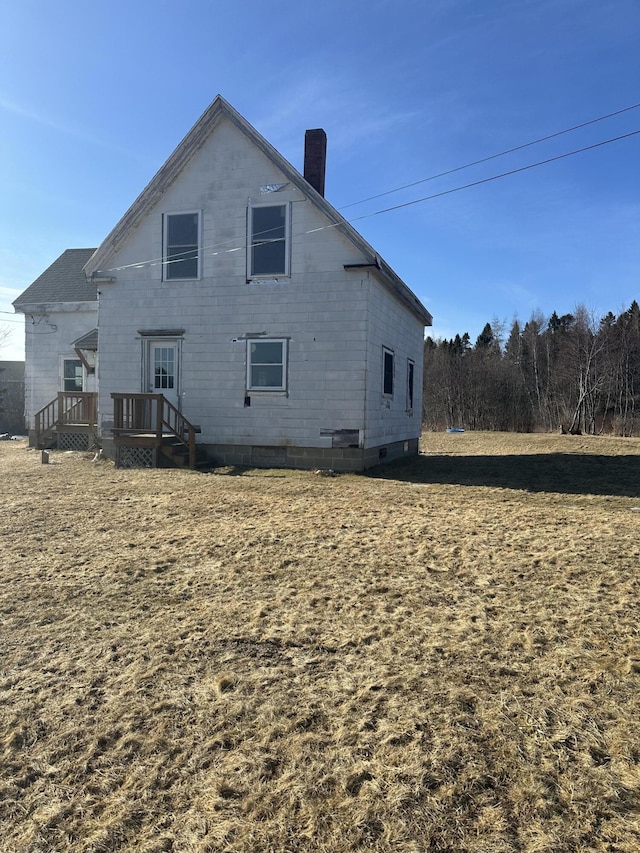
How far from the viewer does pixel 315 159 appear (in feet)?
46.5

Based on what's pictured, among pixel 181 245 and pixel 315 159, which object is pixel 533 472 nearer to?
pixel 315 159

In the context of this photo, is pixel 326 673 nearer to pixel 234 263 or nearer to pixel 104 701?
pixel 104 701

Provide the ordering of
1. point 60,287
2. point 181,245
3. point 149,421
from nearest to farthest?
point 149,421 < point 181,245 < point 60,287

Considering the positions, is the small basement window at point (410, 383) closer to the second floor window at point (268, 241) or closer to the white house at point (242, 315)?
the white house at point (242, 315)

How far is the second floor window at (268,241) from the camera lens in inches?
485

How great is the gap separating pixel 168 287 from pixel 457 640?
11.5 meters

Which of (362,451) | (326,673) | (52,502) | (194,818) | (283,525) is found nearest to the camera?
(194,818)

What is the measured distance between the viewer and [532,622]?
3869 mm

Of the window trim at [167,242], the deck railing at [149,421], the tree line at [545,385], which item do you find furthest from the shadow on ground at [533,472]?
the tree line at [545,385]

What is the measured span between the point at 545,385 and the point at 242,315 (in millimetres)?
34429

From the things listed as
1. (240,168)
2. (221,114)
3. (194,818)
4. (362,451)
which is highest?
(221,114)

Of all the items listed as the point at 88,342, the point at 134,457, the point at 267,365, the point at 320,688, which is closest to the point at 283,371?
the point at 267,365

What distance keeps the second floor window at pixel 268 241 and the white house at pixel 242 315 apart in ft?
0.08

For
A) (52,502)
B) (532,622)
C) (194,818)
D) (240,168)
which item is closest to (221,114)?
(240,168)
